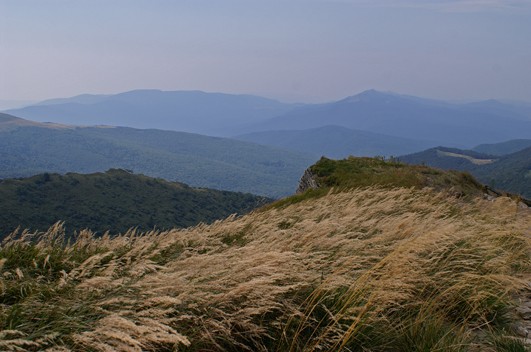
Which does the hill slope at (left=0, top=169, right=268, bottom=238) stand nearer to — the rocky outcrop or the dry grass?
the rocky outcrop

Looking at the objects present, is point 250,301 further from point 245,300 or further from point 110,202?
point 110,202

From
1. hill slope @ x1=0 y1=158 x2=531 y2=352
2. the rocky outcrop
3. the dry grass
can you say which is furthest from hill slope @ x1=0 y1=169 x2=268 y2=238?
hill slope @ x1=0 y1=158 x2=531 y2=352

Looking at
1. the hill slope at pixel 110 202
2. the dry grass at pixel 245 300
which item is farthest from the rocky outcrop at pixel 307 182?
the hill slope at pixel 110 202

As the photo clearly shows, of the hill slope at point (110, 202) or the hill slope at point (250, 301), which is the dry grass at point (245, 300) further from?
the hill slope at point (110, 202)

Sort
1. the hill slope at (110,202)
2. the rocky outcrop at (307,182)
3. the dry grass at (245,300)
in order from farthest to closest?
the hill slope at (110,202) < the rocky outcrop at (307,182) < the dry grass at (245,300)

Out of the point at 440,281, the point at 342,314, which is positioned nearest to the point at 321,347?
the point at 342,314

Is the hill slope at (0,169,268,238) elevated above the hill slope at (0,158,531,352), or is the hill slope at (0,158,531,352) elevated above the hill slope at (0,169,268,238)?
the hill slope at (0,158,531,352)

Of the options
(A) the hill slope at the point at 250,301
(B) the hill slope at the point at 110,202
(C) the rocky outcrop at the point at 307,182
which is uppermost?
(A) the hill slope at the point at 250,301

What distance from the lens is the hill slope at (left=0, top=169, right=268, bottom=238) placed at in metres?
122

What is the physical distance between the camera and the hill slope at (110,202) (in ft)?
402

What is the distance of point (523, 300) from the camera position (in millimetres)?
6113

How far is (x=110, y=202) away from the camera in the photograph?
145000mm

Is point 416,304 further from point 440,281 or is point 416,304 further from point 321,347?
point 321,347

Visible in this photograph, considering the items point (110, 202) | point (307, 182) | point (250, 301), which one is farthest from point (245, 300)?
point (110, 202)
